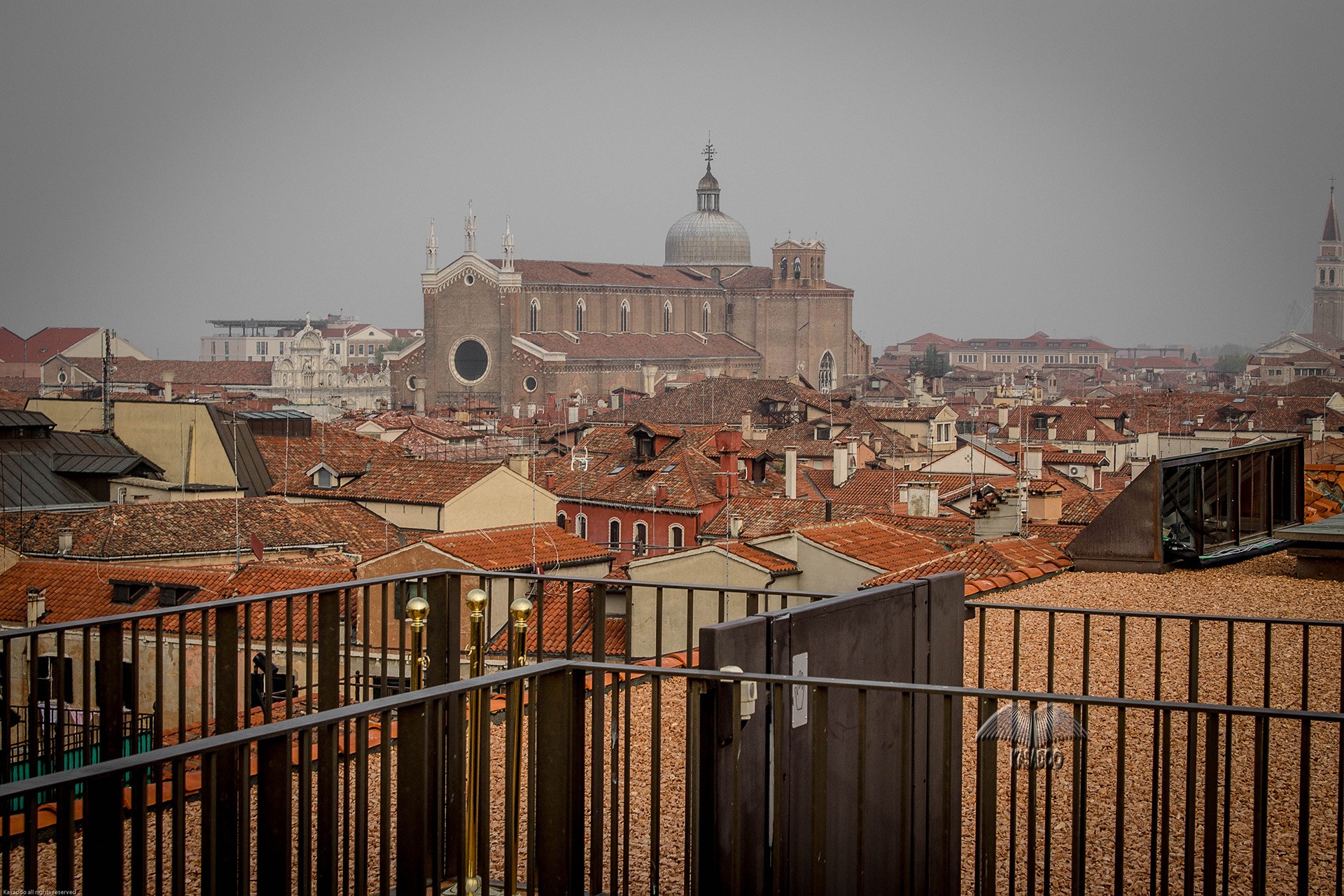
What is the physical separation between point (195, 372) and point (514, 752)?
259 feet

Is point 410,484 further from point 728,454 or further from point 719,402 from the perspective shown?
point 719,402

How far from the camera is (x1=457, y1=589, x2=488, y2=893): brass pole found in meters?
3.22

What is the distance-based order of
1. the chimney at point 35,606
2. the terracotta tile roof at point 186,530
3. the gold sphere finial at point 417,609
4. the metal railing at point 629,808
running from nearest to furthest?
the metal railing at point 629,808 < the gold sphere finial at point 417,609 < the chimney at point 35,606 < the terracotta tile roof at point 186,530

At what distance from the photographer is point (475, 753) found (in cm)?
329

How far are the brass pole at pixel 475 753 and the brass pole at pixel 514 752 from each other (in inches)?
2.7

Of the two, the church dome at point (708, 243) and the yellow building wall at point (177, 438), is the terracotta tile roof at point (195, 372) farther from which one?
the yellow building wall at point (177, 438)

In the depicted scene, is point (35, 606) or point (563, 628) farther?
point (35, 606)

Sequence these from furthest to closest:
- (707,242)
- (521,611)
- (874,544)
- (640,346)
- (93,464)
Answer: (707,242)
(640,346)
(93,464)
(874,544)
(521,611)

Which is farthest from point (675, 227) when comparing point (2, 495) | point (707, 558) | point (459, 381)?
point (707, 558)

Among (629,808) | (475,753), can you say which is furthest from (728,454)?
(475,753)

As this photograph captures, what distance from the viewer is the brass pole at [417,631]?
3.75 metres

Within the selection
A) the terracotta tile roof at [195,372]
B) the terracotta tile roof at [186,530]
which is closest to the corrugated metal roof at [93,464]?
the terracotta tile roof at [186,530]

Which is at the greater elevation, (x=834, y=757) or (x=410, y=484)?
(x=834, y=757)

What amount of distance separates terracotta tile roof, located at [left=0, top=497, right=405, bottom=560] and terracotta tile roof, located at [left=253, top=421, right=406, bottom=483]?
16.5 ft
